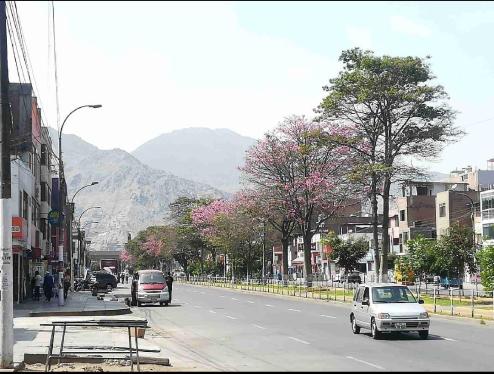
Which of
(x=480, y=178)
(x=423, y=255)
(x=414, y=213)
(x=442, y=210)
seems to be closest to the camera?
(x=423, y=255)

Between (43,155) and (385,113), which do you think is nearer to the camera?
(385,113)

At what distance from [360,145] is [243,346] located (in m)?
32.7

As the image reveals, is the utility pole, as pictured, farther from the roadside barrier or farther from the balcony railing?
the balcony railing

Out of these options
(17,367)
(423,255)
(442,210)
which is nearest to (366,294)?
(17,367)

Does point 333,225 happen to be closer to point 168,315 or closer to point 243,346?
point 168,315

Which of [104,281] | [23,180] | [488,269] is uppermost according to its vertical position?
[23,180]

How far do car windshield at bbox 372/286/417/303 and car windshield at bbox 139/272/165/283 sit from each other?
23.4 metres

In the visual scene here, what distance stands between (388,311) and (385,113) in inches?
1109

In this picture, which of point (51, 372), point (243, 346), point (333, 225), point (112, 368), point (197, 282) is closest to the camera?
point (51, 372)

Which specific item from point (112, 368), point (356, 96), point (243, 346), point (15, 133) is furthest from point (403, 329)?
point (15, 133)

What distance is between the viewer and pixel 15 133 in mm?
53625

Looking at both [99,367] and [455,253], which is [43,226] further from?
[99,367]

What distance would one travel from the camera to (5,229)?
53.2ft

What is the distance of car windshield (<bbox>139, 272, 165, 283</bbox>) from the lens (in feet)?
151
